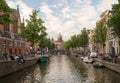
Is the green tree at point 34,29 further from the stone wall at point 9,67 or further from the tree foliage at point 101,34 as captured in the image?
the stone wall at point 9,67

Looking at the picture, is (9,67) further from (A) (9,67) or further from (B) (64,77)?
(B) (64,77)

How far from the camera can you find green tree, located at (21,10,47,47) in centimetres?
7969

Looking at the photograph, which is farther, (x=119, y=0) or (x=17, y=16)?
(x=17, y=16)

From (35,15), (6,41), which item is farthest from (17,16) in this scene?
(6,41)

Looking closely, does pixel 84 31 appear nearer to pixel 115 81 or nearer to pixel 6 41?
pixel 6 41

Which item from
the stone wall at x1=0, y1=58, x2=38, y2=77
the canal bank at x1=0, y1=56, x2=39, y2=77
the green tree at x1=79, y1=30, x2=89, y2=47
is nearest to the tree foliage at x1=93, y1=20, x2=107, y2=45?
the canal bank at x1=0, y1=56, x2=39, y2=77

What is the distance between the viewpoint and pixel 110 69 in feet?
169

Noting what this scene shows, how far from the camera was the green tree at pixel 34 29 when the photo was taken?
79.7m

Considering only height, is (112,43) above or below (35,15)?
below

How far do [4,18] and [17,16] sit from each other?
61.1 metres

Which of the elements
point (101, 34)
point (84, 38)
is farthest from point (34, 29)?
point (84, 38)

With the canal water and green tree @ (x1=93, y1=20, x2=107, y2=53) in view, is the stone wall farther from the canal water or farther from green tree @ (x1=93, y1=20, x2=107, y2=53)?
green tree @ (x1=93, y1=20, x2=107, y2=53)

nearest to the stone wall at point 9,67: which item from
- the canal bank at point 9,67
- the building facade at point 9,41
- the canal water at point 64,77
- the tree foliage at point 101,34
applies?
the canal bank at point 9,67

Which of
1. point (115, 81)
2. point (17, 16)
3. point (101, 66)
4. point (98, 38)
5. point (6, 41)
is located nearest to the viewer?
point (115, 81)
